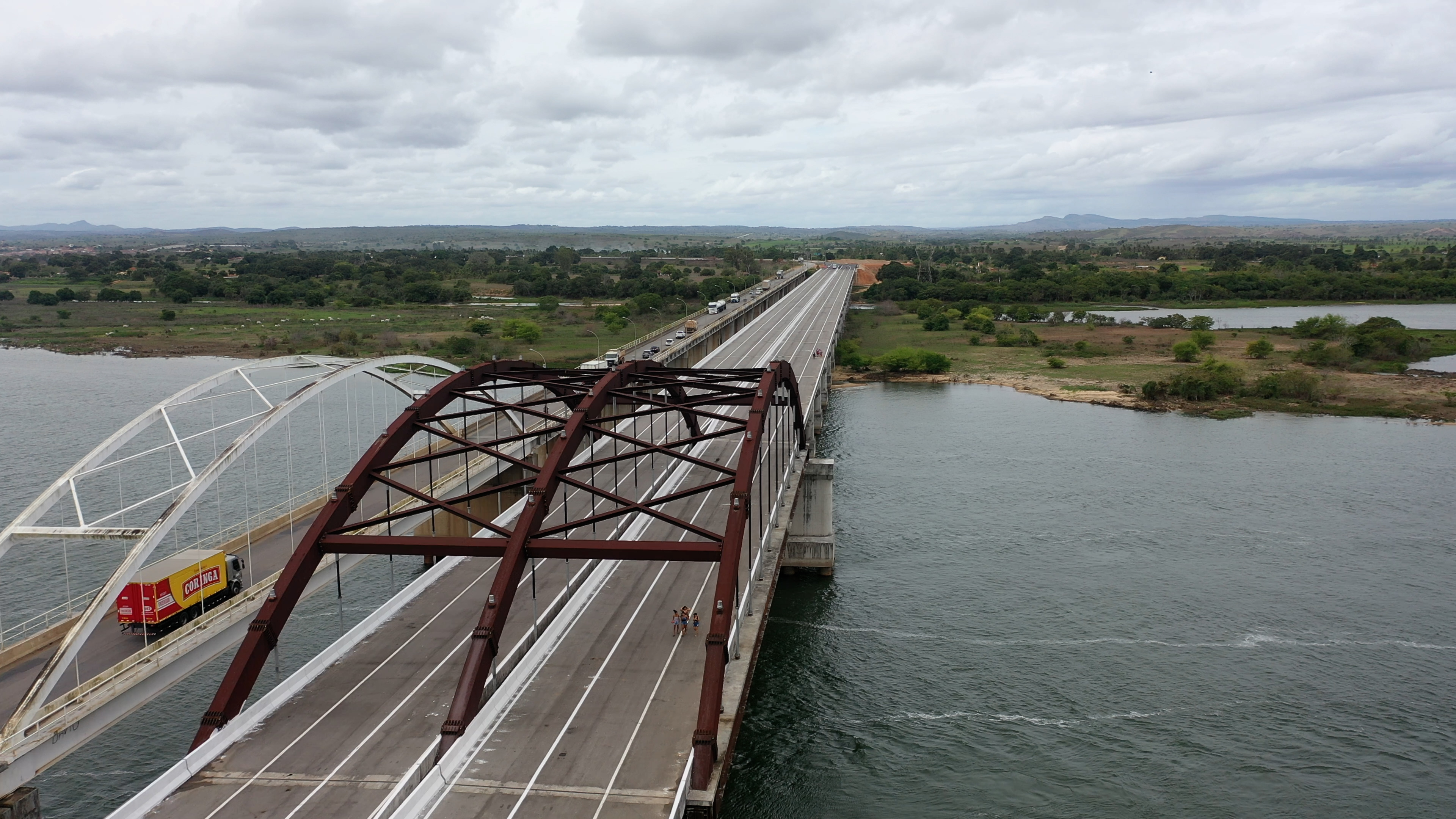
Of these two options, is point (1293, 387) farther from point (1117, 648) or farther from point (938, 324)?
point (1117, 648)

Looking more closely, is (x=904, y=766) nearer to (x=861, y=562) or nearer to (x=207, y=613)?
(x=861, y=562)

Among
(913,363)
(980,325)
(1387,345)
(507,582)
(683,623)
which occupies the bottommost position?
(683,623)

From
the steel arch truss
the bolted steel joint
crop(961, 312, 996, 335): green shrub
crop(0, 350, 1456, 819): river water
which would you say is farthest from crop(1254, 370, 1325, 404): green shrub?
the bolted steel joint

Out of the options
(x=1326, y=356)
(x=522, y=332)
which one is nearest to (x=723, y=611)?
(x=522, y=332)

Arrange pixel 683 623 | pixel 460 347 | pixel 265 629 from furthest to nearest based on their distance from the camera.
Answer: pixel 460 347
pixel 683 623
pixel 265 629

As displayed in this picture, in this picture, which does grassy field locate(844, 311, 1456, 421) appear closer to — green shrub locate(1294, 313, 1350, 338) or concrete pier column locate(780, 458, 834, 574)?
green shrub locate(1294, 313, 1350, 338)

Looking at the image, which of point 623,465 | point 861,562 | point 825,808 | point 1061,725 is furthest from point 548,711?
point 623,465
